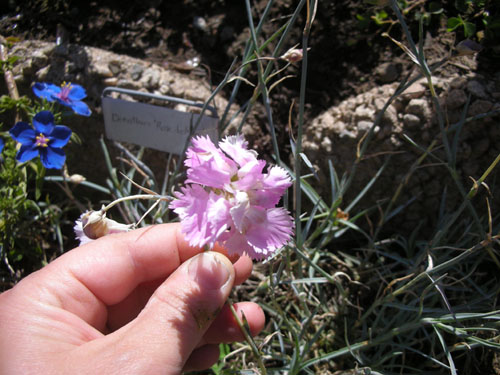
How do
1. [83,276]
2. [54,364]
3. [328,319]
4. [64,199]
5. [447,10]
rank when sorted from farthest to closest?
[64,199] → [447,10] → [328,319] → [83,276] → [54,364]

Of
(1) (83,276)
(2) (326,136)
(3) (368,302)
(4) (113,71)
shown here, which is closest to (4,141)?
(4) (113,71)

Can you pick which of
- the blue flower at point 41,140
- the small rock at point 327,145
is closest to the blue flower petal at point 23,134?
the blue flower at point 41,140

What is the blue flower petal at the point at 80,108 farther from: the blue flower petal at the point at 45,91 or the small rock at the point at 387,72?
the small rock at the point at 387,72

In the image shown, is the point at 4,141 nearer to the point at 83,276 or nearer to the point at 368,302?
the point at 83,276

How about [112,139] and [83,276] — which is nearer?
[83,276]

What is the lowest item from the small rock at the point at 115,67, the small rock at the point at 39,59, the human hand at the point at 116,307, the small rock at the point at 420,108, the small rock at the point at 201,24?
the human hand at the point at 116,307

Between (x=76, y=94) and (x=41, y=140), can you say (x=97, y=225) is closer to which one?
(x=41, y=140)

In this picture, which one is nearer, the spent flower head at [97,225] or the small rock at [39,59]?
the spent flower head at [97,225]
